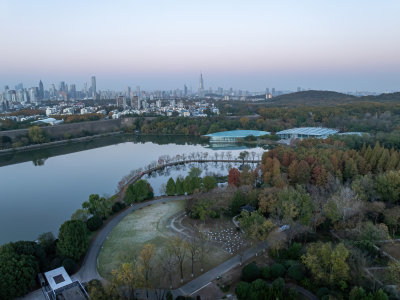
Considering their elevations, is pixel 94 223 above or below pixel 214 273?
above

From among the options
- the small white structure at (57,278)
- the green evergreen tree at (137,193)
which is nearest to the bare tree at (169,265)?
the small white structure at (57,278)

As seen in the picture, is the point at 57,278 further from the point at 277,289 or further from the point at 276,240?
the point at 276,240

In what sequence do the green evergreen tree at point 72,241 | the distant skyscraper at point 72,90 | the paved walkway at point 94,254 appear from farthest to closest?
the distant skyscraper at point 72,90, the green evergreen tree at point 72,241, the paved walkway at point 94,254

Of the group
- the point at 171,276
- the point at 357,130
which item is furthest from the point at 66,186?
the point at 357,130

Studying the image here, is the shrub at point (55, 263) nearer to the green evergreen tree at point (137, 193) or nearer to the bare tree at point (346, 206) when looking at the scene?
the green evergreen tree at point (137, 193)

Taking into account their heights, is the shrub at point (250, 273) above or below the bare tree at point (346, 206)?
below

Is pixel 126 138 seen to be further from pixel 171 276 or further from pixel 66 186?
pixel 171 276

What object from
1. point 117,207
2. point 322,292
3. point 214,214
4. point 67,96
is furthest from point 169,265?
point 67,96
